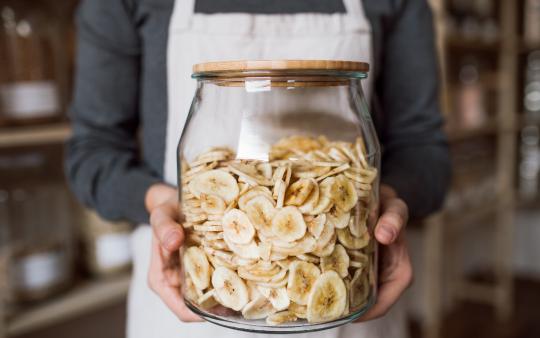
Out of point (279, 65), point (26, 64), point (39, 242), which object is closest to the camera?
point (279, 65)

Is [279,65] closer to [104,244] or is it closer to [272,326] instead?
[272,326]

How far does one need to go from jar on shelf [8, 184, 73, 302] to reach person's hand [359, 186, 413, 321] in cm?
81

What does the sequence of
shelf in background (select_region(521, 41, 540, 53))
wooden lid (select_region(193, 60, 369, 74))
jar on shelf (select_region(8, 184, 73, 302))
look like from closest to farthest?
1. wooden lid (select_region(193, 60, 369, 74))
2. jar on shelf (select_region(8, 184, 73, 302))
3. shelf in background (select_region(521, 41, 540, 53))

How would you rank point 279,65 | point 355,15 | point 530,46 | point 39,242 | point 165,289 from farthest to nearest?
1. point 530,46
2. point 39,242
3. point 355,15
4. point 165,289
5. point 279,65

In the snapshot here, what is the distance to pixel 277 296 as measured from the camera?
1.49ft

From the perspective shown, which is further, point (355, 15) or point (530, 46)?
point (530, 46)

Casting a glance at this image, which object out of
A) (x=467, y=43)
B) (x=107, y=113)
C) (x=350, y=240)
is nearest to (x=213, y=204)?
(x=350, y=240)

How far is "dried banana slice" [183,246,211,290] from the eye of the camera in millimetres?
479

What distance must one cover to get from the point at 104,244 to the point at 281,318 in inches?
36.3

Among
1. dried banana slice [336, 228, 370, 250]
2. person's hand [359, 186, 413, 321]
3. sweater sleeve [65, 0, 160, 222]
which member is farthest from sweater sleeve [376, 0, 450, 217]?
sweater sleeve [65, 0, 160, 222]

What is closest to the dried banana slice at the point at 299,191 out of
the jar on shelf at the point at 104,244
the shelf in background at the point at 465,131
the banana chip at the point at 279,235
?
the banana chip at the point at 279,235

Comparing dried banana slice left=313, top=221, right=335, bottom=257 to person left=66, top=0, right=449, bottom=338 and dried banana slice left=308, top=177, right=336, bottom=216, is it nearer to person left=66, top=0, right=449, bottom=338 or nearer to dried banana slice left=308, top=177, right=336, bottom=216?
dried banana slice left=308, top=177, right=336, bottom=216

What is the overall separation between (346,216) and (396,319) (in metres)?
0.35

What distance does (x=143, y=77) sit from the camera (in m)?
0.72
